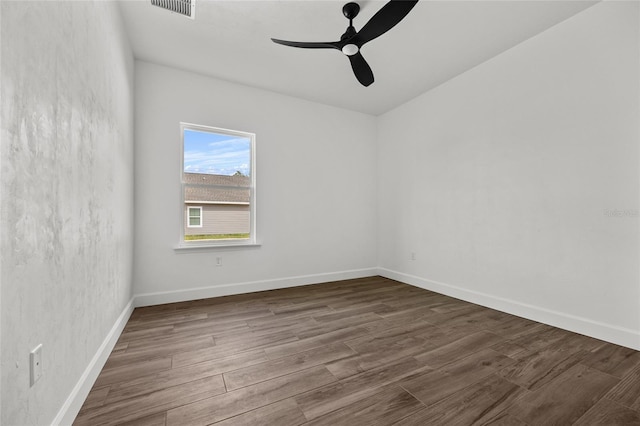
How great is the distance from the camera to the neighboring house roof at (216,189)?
3562 mm

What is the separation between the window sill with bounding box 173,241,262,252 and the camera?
11.2ft

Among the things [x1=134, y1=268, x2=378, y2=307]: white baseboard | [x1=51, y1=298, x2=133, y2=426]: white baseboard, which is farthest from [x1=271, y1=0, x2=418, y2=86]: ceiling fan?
[x1=134, y1=268, x2=378, y2=307]: white baseboard

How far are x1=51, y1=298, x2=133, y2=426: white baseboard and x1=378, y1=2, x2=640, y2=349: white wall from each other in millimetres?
3690

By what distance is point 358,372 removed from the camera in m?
1.83

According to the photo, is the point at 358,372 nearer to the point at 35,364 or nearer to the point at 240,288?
the point at 35,364

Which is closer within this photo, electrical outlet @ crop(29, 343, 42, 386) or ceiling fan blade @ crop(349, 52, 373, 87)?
electrical outlet @ crop(29, 343, 42, 386)

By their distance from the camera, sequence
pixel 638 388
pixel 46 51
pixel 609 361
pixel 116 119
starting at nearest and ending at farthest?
pixel 46 51 → pixel 638 388 → pixel 609 361 → pixel 116 119

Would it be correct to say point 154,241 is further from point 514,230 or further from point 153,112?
point 514,230

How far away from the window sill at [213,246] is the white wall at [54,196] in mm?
1296

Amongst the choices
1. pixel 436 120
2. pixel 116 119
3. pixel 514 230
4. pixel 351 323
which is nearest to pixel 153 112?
pixel 116 119

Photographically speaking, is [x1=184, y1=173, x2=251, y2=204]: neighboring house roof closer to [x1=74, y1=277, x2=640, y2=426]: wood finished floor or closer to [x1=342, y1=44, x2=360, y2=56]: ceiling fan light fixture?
[x1=74, y1=277, x2=640, y2=426]: wood finished floor

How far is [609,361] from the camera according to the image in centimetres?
198

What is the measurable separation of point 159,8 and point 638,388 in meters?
4.60

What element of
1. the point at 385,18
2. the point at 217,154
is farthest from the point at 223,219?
the point at 385,18
